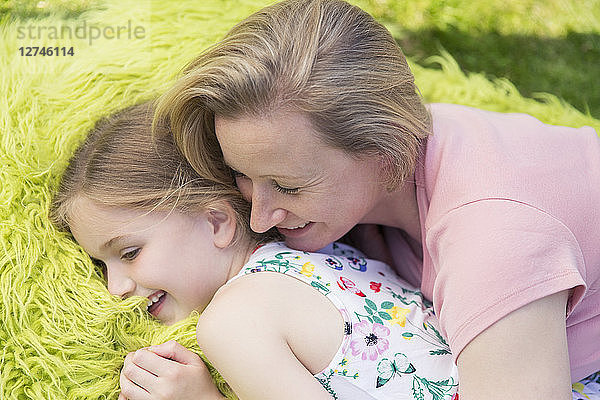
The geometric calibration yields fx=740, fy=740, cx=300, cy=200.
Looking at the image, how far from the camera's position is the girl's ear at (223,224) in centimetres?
164

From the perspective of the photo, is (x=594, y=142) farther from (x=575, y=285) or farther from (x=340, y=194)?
(x=340, y=194)

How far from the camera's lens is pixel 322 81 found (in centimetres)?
135

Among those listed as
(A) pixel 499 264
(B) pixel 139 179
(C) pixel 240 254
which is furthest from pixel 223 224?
(A) pixel 499 264

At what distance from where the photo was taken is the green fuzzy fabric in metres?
1.53

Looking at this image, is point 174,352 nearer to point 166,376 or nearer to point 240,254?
point 166,376

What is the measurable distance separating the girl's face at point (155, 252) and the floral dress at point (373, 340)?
115 mm

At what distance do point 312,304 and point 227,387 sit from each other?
0.27 m

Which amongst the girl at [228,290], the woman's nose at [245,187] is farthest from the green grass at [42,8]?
the woman's nose at [245,187]

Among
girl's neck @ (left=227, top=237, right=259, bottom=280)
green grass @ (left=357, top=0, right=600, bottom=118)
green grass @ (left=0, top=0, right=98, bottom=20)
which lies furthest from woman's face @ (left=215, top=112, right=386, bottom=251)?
green grass @ (left=357, top=0, right=600, bottom=118)

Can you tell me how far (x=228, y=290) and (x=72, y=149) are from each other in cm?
59

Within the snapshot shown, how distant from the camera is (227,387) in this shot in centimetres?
155

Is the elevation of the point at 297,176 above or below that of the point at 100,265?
above

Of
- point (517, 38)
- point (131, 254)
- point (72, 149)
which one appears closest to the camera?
point (131, 254)

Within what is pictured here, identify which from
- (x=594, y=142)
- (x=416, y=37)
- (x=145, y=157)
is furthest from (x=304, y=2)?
(x=416, y=37)
